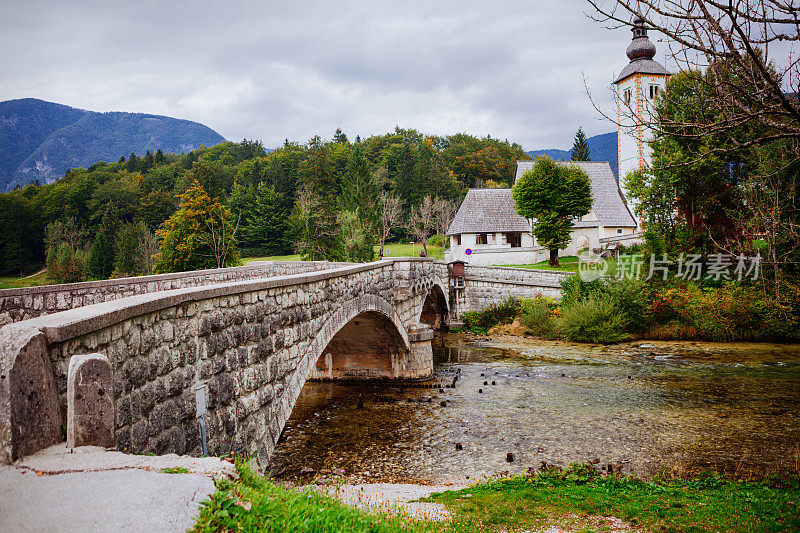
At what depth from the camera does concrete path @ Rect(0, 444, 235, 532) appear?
7.70 ft

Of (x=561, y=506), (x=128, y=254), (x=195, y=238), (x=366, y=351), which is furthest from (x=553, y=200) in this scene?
(x=128, y=254)

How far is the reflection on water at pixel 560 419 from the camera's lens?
1014cm

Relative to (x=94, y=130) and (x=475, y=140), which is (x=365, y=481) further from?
(x=94, y=130)

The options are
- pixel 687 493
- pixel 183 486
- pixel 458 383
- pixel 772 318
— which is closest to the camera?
pixel 183 486

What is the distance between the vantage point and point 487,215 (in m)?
44.6

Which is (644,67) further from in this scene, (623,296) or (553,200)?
(623,296)

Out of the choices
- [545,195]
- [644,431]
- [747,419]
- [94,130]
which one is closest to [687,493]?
[644,431]

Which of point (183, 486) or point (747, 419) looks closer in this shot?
point (183, 486)

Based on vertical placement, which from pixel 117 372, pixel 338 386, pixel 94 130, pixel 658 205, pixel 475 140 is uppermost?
pixel 94 130

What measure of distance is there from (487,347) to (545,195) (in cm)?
1683

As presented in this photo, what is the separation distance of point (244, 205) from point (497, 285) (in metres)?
41.9

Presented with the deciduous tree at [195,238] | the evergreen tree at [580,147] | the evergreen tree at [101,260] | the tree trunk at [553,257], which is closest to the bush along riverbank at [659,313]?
the tree trunk at [553,257]

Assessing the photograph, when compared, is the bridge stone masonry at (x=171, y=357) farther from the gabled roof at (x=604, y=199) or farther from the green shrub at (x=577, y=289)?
the gabled roof at (x=604, y=199)

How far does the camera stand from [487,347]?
23812 millimetres
